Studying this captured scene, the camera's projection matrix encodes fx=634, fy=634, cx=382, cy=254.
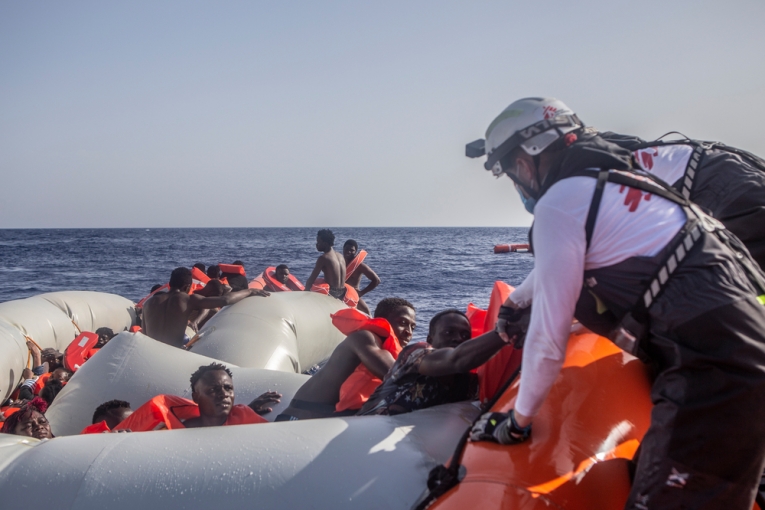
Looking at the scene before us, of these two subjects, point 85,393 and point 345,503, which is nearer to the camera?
point 345,503

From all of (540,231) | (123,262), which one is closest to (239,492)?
(540,231)

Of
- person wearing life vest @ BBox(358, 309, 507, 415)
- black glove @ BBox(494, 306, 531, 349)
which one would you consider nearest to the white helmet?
black glove @ BBox(494, 306, 531, 349)

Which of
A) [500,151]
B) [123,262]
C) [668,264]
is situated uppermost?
[500,151]

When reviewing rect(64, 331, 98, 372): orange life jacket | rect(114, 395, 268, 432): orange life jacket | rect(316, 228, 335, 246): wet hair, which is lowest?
rect(64, 331, 98, 372): orange life jacket

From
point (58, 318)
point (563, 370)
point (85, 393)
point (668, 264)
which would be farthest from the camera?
point (58, 318)

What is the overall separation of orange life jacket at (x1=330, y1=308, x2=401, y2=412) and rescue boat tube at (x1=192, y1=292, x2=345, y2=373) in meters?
2.02

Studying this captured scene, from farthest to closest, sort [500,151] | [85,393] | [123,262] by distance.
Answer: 1. [123,262]
2. [85,393]
3. [500,151]

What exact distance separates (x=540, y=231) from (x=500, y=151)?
388 mm

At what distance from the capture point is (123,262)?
3189 cm

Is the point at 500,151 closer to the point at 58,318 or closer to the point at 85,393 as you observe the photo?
the point at 85,393

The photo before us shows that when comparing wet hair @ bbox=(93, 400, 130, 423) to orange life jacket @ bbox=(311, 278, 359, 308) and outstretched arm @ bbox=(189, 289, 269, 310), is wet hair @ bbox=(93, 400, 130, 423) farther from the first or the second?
orange life jacket @ bbox=(311, 278, 359, 308)

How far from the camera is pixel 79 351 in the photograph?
6984mm

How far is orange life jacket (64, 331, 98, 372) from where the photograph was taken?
689 cm

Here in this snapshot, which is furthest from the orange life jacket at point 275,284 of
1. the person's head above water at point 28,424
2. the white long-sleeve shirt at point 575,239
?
the white long-sleeve shirt at point 575,239
